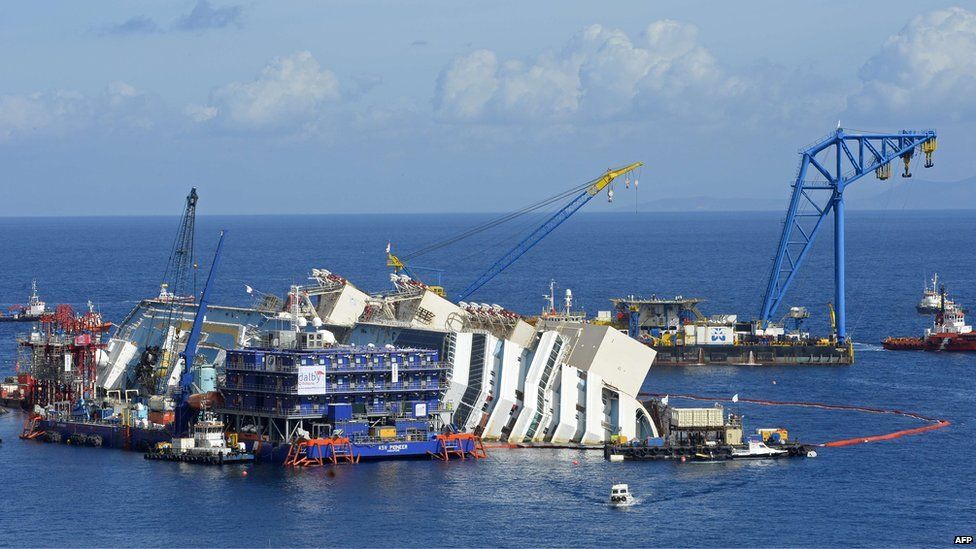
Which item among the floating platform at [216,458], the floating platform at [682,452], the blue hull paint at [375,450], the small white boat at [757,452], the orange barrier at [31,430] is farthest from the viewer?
the orange barrier at [31,430]

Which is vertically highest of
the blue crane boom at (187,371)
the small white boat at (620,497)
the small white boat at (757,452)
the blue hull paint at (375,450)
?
the blue crane boom at (187,371)

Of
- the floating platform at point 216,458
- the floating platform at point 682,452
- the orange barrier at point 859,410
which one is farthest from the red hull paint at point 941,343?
the floating platform at point 216,458

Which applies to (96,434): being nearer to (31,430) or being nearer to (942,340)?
(31,430)

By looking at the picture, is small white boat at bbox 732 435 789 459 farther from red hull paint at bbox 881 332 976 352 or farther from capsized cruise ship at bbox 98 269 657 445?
red hull paint at bbox 881 332 976 352

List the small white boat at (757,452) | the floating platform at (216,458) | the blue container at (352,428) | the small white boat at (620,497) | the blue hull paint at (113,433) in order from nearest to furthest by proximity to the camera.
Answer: the small white boat at (620,497) → the blue container at (352,428) → the floating platform at (216,458) → the small white boat at (757,452) → the blue hull paint at (113,433)

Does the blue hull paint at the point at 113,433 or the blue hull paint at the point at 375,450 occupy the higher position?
the blue hull paint at the point at 113,433

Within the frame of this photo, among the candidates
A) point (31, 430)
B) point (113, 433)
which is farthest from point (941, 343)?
point (31, 430)

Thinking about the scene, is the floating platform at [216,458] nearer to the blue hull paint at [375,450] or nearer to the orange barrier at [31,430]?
the blue hull paint at [375,450]

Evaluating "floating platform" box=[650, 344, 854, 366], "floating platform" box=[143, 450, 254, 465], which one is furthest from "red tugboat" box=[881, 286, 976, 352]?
"floating platform" box=[143, 450, 254, 465]
